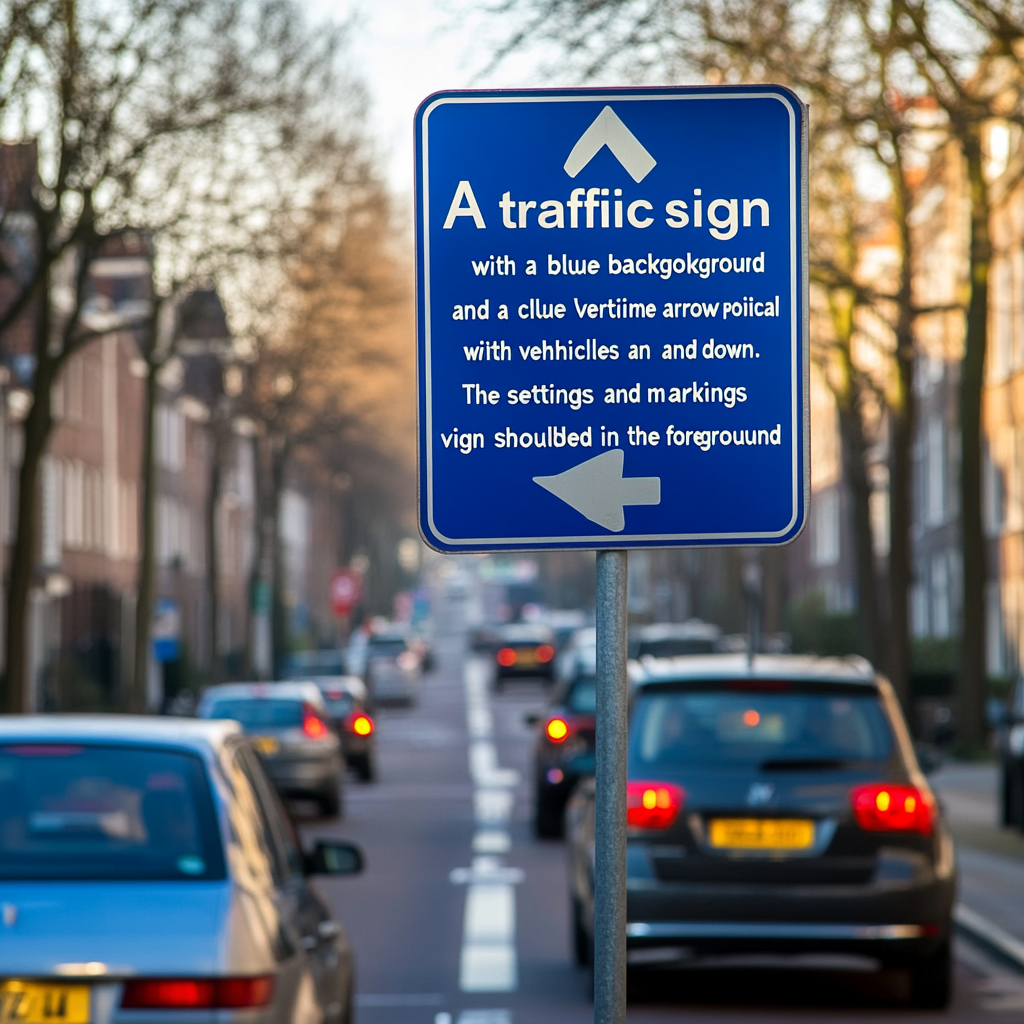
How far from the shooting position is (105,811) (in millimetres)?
6148

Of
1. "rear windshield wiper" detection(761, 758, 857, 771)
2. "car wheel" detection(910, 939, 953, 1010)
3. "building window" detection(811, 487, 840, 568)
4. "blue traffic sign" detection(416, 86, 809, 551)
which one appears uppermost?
"building window" detection(811, 487, 840, 568)

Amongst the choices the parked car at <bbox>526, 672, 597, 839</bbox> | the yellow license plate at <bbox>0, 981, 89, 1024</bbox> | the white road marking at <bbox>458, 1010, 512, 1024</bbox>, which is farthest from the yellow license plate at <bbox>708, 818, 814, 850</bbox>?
the parked car at <bbox>526, 672, 597, 839</bbox>

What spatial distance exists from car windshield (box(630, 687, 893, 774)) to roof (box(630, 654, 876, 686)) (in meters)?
0.08

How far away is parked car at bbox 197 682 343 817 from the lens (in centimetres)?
2412

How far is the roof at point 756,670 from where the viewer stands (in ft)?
34.6

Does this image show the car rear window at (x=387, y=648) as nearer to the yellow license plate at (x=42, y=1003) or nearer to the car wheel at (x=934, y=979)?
the car wheel at (x=934, y=979)

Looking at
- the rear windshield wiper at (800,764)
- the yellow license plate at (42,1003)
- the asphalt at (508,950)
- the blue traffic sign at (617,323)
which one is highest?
the blue traffic sign at (617,323)

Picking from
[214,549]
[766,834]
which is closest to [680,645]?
[214,549]

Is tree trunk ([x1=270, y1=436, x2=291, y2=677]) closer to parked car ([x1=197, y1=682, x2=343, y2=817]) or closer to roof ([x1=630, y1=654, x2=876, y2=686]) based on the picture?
parked car ([x1=197, y1=682, x2=343, y2=817])

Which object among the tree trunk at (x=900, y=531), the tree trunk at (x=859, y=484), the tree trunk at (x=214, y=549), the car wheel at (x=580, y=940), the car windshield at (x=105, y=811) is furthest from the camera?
the tree trunk at (x=214, y=549)

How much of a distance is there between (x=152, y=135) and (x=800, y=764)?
60.2 ft

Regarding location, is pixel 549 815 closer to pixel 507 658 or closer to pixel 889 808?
pixel 889 808

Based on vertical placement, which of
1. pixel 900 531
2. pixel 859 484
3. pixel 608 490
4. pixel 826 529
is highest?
pixel 826 529

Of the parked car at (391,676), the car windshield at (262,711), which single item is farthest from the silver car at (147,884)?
the parked car at (391,676)
